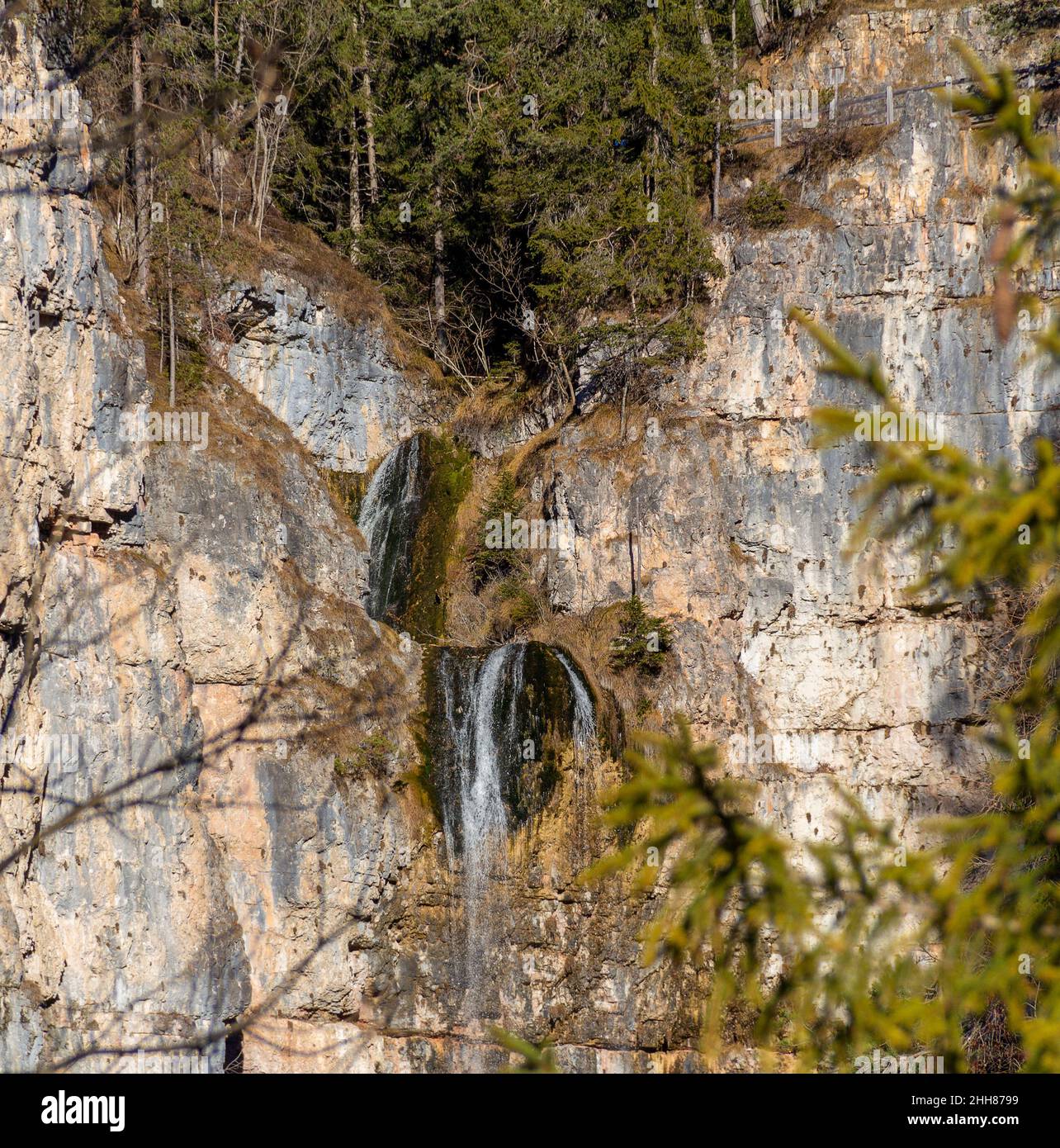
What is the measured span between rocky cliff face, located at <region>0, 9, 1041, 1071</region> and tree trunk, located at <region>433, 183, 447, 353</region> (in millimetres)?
1860

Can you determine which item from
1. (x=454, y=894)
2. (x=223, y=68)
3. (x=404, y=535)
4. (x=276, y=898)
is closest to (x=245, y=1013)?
(x=276, y=898)

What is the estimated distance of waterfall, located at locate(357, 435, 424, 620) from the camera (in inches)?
860

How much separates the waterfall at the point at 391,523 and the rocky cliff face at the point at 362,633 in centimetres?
48

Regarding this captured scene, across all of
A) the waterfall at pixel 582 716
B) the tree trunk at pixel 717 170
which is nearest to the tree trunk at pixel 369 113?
the tree trunk at pixel 717 170

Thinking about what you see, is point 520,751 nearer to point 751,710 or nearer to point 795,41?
point 751,710

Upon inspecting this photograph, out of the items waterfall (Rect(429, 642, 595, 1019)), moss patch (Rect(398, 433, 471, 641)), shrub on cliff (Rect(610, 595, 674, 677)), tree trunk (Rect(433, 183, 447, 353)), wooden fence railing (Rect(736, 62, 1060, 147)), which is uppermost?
wooden fence railing (Rect(736, 62, 1060, 147))

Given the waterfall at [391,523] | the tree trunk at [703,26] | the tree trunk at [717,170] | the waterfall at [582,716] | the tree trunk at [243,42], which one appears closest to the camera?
the waterfall at [582,716]

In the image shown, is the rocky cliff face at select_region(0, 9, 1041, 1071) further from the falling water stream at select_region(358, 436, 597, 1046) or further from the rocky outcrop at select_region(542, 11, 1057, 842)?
the falling water stream at select_region(358, 436, 597, 1046)

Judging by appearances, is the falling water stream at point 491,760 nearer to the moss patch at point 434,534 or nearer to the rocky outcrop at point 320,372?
the moss patch at point 434,534

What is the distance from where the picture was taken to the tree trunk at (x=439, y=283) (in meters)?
25.5

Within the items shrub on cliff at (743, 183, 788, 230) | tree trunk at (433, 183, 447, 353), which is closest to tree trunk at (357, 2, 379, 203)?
tree trunk at (433, 183, 447, 353)

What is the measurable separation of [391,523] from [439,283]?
6.54 meters
